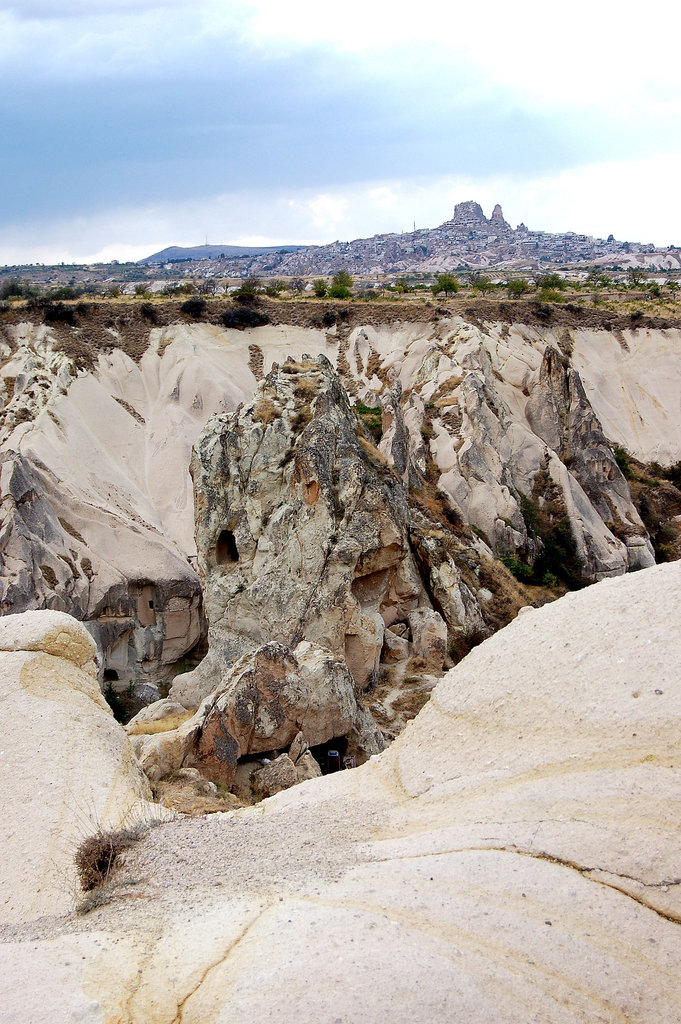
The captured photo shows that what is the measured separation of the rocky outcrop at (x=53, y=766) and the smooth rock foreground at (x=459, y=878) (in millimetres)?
290

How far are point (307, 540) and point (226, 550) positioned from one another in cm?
259

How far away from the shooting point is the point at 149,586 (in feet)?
78.4

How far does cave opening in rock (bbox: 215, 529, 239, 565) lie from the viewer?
1903 cm

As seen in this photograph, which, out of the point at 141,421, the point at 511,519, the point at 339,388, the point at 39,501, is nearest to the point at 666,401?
the point at 511,519

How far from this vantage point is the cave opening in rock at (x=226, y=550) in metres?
19.0

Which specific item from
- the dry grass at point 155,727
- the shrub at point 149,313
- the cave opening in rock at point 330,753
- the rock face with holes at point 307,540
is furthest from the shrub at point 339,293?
the cave opening in rock at point 330,753

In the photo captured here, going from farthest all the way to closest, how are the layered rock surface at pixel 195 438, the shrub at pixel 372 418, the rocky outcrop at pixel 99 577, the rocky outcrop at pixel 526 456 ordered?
the shrub at pixel 372 418, the rocky outcrop at pixel 526 456, the layered rock surface at pixel 195 438, the rocky outcrop at pixel 99 577

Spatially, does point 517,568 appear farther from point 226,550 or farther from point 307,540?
point 226,550

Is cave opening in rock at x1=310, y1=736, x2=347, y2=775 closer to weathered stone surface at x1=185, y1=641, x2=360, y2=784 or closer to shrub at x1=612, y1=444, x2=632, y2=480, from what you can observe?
weathered stone surface at x1=185, y1=641, x2=360, y2=784

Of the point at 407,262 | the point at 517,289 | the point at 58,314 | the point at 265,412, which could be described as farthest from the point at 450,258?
the point at 265,412

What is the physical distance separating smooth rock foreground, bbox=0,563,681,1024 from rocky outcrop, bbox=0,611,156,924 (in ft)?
0.95

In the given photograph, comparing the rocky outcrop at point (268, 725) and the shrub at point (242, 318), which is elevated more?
the shrub at point (242, 318)

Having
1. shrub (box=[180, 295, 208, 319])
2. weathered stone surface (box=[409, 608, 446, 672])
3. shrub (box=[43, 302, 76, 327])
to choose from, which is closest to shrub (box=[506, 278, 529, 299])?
shrub (box=[180, 295, 208, 319])

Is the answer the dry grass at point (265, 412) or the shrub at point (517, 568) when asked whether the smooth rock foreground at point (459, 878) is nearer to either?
the dry grass at point (265, 412)
